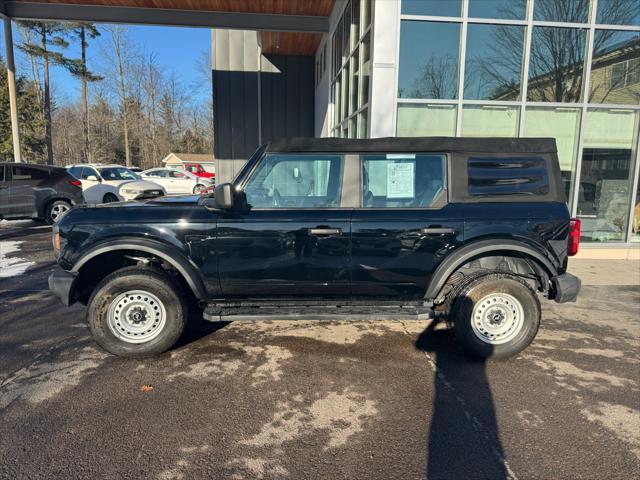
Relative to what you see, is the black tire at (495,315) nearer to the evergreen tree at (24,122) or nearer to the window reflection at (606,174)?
the window reflection at (606,174)

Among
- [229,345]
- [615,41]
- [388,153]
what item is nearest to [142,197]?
[229,345]

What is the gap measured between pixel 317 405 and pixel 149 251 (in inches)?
74.6

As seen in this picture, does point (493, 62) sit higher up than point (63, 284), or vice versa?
point (493, 62)

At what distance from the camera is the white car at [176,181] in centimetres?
2197

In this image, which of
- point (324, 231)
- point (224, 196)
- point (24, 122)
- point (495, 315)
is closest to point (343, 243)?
point (324, 231)

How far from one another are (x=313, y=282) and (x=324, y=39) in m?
12.6

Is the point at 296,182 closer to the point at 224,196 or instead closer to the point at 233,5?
the point at 224,196

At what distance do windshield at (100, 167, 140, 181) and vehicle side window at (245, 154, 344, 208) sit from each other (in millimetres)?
13052

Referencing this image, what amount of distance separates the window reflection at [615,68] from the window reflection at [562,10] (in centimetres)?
48

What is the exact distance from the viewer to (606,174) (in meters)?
8.42

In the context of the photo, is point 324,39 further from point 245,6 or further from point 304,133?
point 304,133

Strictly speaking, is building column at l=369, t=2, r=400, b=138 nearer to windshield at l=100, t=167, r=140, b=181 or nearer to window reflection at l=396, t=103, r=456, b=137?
window reflection at l=396, t=103, r=456, b=137

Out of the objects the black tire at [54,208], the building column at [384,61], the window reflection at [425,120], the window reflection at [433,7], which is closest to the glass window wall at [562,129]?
the window reflection at [425,120]

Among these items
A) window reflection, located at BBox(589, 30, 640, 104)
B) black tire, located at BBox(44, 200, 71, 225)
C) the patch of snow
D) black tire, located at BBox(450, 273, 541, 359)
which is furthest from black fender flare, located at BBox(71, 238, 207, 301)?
black tire, located at BBox(44, 200, 71, 225)
